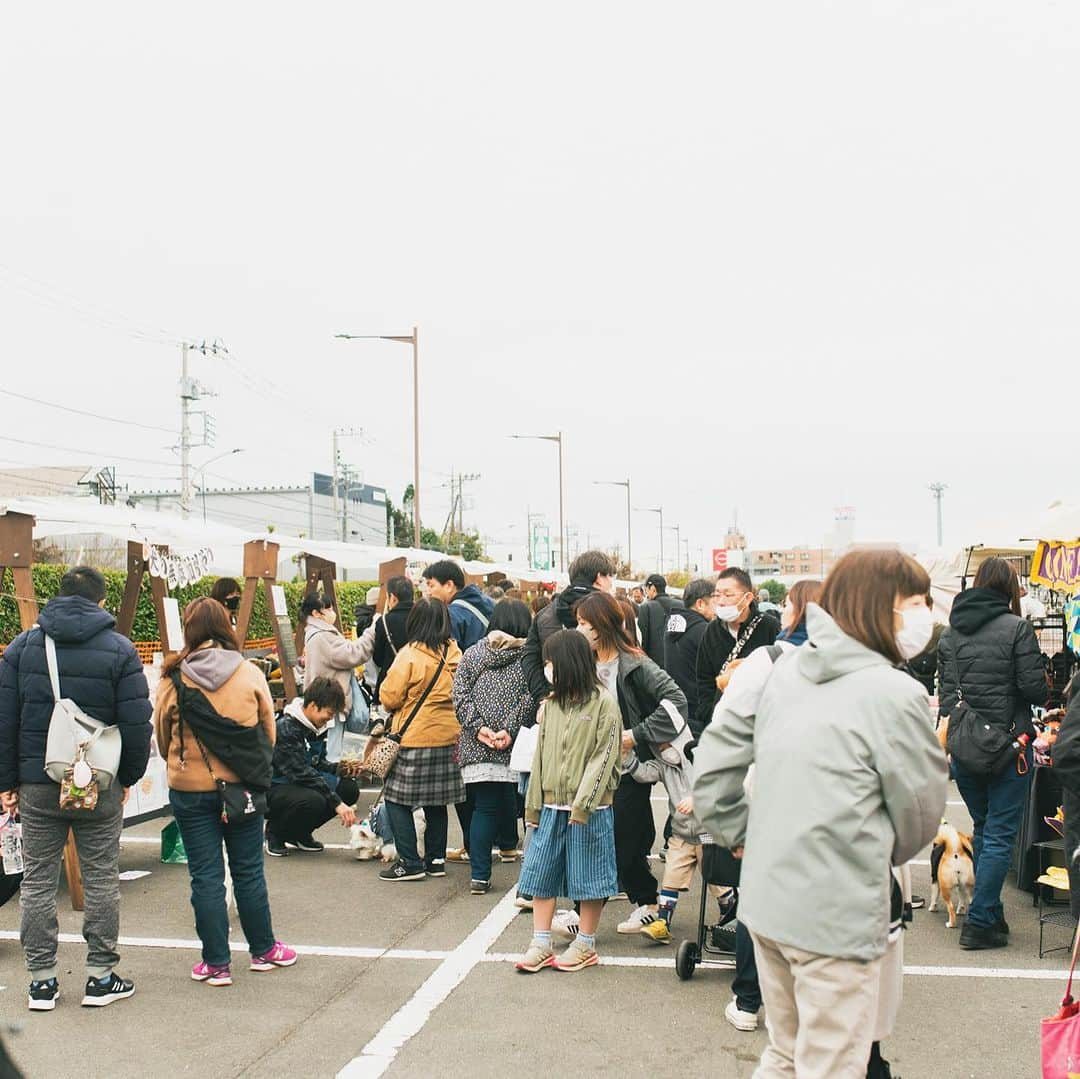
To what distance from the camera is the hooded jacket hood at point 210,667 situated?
220 inches

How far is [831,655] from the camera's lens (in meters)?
3.05

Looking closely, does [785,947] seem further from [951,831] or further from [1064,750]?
[951,831]

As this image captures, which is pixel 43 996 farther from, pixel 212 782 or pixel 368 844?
pixel 368 844

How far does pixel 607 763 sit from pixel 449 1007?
4.37 ft

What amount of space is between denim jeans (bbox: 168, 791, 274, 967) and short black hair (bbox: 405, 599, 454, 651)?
222 centimetres

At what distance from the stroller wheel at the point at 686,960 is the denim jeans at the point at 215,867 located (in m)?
2.02

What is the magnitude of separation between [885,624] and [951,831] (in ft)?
13.0

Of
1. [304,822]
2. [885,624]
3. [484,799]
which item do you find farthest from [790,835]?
[304,822]

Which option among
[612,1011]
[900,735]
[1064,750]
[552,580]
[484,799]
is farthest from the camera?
[552,580]

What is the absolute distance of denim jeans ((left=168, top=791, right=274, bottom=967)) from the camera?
5539 millimetres

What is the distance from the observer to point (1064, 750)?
4402 mm

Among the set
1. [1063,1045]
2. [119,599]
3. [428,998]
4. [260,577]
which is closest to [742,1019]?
[428,998]

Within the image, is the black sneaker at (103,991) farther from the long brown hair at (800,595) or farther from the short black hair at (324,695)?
the long brown hair at (800,595)

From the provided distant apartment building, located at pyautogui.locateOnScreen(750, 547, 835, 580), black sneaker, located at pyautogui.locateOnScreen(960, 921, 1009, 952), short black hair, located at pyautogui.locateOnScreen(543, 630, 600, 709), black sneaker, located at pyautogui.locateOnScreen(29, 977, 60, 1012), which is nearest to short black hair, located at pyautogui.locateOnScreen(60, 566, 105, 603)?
black sneaker, located at pyautogui.locateOnScreen(29, 977, 60, 1012)
